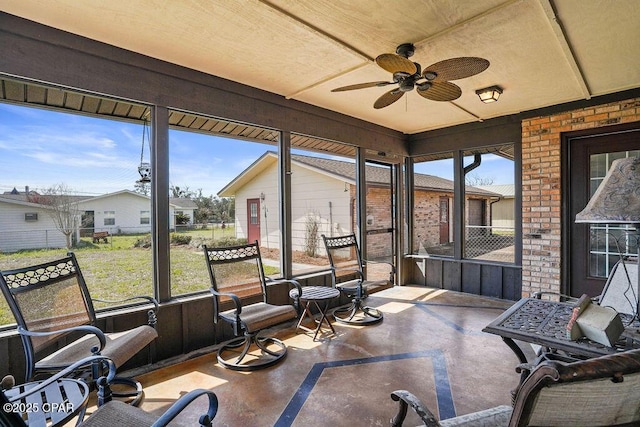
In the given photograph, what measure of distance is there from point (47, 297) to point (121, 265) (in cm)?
72

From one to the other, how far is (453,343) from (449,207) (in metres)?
2.91

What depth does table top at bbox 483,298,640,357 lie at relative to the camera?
5.34 ft

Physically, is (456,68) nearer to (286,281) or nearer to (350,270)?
(286,281)

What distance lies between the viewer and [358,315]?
4.32 meters

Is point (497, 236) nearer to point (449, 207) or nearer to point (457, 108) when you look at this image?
point (449, 207)

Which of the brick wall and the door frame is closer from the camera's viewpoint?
the door frame

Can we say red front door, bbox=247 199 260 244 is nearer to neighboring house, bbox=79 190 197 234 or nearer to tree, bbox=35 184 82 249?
neighboring house, bbox=79 190 197 234

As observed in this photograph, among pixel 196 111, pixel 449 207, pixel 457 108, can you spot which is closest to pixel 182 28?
pixel 196 111

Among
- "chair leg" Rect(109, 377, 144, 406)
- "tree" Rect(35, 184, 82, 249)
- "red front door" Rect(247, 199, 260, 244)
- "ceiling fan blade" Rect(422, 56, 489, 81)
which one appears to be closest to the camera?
"ceiling fan blade" Rect(422, 56, 489, 81)

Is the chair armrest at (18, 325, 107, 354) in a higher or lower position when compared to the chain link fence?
lower

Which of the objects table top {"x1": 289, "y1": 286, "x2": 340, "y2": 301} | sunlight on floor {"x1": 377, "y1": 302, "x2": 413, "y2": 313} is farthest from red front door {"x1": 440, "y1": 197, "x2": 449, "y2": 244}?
table top {"x1": 289, "y1": 286, "x2": 340, "y2": 301}

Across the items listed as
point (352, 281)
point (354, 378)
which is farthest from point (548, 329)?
point (352, 281)

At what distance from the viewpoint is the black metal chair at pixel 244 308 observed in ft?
9.39

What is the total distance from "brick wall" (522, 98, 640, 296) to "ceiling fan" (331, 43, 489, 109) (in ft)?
7.86
